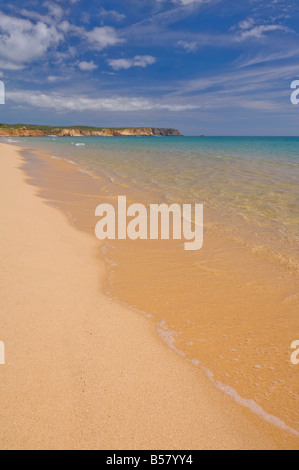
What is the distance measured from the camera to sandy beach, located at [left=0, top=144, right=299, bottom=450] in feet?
6.72

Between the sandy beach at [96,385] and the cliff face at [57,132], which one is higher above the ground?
the cliff face at [57,132]

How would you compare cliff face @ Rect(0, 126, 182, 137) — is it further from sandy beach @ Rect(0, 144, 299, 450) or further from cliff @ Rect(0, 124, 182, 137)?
sandy beach @ Rect(0, 144, 299, 450)

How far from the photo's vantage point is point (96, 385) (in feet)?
7.97

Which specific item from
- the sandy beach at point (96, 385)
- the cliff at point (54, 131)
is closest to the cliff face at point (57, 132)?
the cliff at point (54, 131)

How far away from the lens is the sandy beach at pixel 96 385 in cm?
205

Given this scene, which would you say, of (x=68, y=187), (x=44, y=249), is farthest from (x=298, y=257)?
(x=68, y=187)

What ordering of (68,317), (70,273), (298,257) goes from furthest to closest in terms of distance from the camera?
(298,257)
(70,273)
(68,317)

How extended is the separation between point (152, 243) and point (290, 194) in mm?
7470

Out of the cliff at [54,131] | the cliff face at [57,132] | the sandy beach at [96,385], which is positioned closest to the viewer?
the sandy beach at [96,385]

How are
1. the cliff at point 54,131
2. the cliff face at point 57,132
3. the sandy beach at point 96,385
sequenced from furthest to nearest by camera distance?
the cliff at point 54,131 → the cliff face at point 57,132 → the sandy beach at point 96,385

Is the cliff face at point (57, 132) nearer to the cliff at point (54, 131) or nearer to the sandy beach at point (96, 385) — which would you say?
the cliff at point (54, 131)
